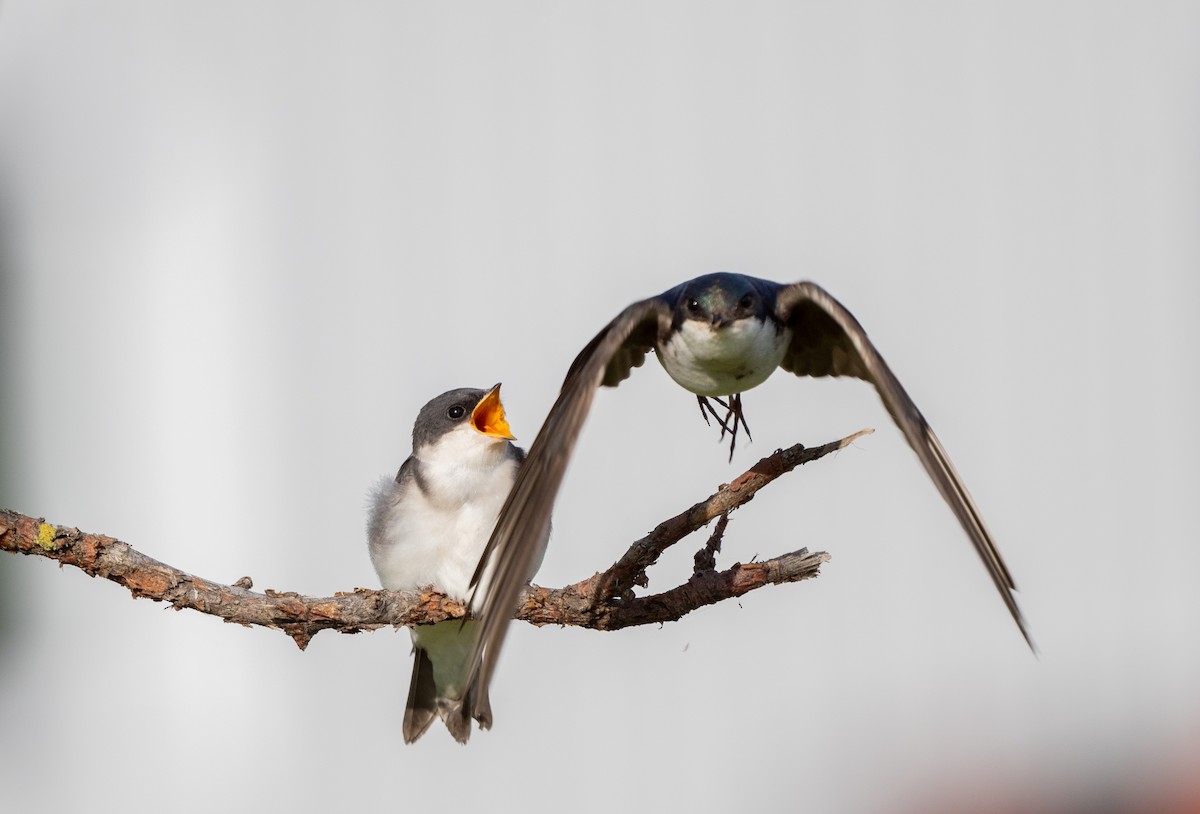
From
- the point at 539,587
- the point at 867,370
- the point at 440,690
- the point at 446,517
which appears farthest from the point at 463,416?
the point at 867,370

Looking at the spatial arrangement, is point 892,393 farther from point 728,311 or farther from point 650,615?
A: point 650,615

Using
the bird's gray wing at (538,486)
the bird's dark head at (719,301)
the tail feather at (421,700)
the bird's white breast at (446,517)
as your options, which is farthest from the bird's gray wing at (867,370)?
the tail feather at (421,700)

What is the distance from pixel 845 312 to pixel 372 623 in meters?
1.24

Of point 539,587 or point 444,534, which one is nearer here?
point 539,587

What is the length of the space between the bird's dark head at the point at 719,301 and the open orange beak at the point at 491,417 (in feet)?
3.56

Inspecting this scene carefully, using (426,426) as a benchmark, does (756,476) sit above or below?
below

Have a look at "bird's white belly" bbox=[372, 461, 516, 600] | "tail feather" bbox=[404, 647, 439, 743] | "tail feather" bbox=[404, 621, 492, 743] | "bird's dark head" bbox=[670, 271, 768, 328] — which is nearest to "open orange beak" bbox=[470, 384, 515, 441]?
"bird's white belly" bbox=[372, 461, 516, 600]

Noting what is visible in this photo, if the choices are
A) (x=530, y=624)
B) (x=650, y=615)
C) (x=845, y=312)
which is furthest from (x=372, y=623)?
(x=845, y=312)

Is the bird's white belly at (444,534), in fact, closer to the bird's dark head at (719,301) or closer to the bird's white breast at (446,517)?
the bird's white breast at (446,517)

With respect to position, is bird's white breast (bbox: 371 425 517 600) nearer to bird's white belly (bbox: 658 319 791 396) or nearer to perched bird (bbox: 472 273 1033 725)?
perched bird (bbox: 472 273 1033 725)

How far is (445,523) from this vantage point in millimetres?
3752

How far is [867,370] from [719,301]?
1.13ft

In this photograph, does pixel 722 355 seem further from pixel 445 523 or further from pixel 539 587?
pixel 445 523

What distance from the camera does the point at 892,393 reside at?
2.51 metres
